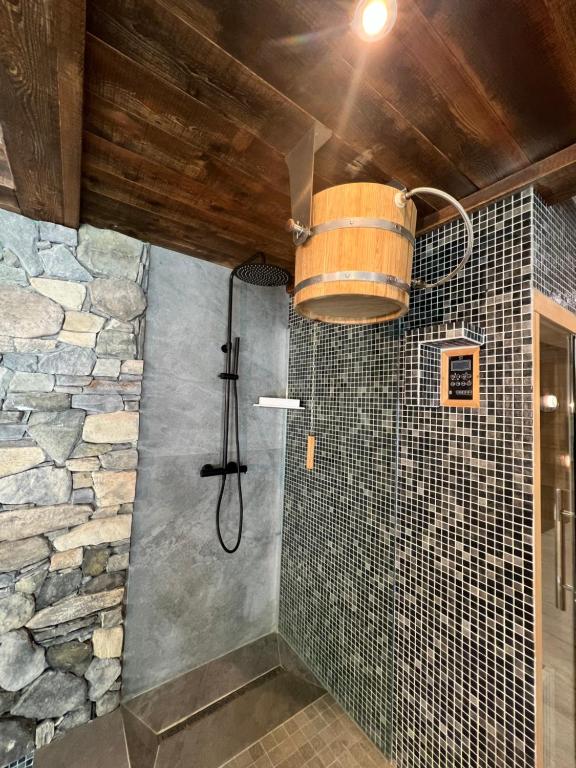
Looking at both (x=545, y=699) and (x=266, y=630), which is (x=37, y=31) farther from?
(x=266, y=630)

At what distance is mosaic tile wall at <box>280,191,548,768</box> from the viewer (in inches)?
43.8

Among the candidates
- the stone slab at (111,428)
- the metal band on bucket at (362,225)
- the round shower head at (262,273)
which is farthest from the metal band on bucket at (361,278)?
the stone slab at (111,428)

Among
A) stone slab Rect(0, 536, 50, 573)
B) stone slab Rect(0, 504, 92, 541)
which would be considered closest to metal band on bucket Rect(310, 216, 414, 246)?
stone slab Rect(0, 504, 92, 541)

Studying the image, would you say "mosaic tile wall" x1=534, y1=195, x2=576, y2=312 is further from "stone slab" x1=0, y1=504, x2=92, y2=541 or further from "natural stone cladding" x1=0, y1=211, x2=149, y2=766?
"stone slab" x1=0, y1=504, x2=92, y2=541

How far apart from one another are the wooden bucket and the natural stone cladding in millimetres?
1114

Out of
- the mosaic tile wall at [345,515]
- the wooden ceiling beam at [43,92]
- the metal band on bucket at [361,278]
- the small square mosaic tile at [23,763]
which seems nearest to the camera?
the wooden ceiling beam at [43,92]

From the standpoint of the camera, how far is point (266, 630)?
2195mm

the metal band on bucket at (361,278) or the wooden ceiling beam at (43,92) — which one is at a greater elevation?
the wooden ceiling beam at (43,92)

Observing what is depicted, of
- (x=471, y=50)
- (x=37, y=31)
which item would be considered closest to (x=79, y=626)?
(x=37, y=31)

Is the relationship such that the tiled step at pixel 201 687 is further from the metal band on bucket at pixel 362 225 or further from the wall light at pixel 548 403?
the metal band on bucket at pixel 362 225

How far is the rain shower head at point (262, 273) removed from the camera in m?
1.64

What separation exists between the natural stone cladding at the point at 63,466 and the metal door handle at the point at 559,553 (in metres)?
1.87

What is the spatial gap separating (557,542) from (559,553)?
4 centimetres

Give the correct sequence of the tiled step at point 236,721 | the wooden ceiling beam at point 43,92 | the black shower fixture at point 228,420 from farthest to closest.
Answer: the black shower fixture at point 228,420 < the tiled step at point 236,721 < the wooden ceiling beam at point 43,92
